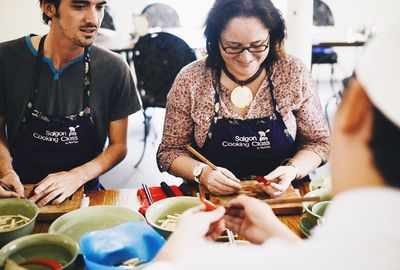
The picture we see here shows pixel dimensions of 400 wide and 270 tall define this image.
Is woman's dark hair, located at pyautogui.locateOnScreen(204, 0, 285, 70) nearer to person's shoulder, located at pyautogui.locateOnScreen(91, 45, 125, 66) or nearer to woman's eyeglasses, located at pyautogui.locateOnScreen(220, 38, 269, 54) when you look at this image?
woman's eyeglasses, located at pyautogui.locateOnScreen(220, 38, 269, 54)

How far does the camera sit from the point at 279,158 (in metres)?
2.00

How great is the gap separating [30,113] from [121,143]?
0.47m

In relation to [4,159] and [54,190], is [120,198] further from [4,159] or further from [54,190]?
[4,159]

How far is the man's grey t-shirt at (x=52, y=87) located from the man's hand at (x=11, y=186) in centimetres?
44

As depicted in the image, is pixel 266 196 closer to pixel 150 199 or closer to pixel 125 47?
pixel 150 199

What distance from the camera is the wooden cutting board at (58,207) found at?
4.76 ft

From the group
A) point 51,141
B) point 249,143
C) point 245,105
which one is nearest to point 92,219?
point 51,141

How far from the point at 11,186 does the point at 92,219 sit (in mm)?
450

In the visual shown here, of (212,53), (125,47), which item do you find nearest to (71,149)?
(212,53)

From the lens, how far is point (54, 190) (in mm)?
1571

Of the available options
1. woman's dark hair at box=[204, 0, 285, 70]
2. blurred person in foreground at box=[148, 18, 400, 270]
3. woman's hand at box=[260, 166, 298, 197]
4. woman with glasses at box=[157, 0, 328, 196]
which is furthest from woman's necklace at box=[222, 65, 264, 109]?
blurred person in foreground at box=[148, 18, 400, 270]

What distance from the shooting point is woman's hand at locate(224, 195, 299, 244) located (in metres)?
0.96

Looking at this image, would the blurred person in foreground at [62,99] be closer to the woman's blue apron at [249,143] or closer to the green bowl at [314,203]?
the woman's blue apron at [249,143]

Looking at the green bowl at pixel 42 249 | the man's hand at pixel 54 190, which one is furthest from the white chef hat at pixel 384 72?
the man's hand at pixel 54 190
